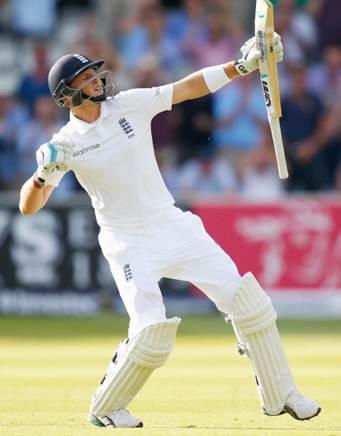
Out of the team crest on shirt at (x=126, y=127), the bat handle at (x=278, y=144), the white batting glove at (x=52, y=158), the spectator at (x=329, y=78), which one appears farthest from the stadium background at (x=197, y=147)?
the white batting glove at (x=52, y=158)

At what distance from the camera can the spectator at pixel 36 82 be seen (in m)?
14.0

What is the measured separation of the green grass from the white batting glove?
120cm

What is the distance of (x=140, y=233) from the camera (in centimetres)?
624

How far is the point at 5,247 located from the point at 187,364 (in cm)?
406

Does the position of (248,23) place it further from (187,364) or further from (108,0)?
(187,364)

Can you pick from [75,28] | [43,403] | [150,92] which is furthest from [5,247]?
[150,92]

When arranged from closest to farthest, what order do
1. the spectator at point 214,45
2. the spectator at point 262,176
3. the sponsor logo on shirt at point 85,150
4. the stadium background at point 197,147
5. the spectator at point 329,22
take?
1. the sponsor logo on shirt at point 85,150
2. the stadium background at point 197,147
3. the spectator at point 262,176
4. the spectator at point 214,45
5. the spectator at point 329,22

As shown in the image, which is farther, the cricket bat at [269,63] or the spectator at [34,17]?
the spectator at [34,17]

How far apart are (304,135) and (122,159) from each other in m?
7.75

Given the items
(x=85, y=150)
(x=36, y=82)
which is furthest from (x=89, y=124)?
(x=36, y=82)

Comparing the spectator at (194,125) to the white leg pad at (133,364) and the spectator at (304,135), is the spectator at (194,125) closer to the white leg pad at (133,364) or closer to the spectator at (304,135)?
the spectator at (304,135)

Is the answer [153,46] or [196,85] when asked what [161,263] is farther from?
[153,46]

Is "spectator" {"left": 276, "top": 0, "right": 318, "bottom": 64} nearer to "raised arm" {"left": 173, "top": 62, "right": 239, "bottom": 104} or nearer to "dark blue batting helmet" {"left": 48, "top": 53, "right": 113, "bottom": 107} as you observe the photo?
"raised arm" {"left": 173, "top": 62, "right": 239, "bottom": 104}

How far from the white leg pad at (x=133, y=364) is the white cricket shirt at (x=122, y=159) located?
578mm
